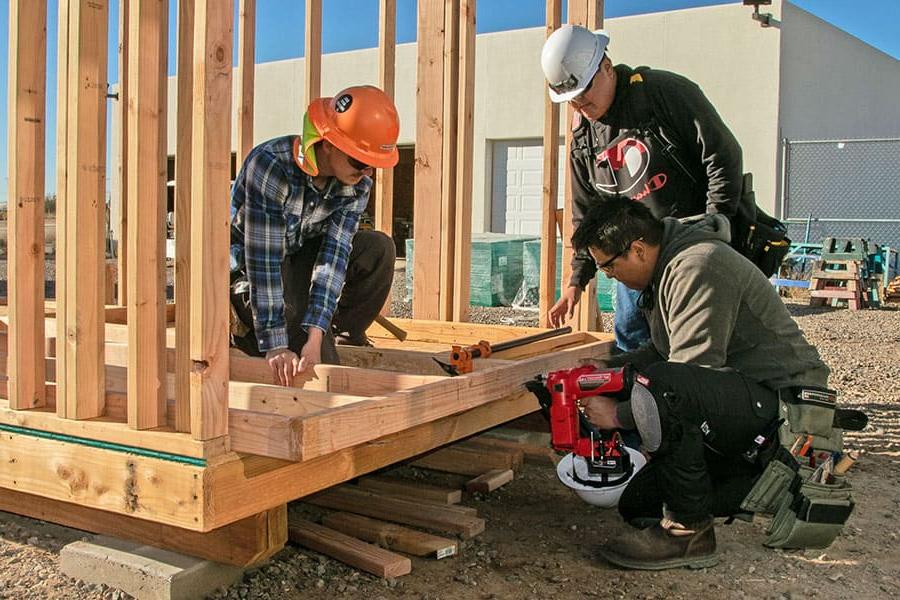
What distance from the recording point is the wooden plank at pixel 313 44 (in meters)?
5.39

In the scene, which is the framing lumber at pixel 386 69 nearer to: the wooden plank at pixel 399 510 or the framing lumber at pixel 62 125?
the wooden plank at pixel 399 510

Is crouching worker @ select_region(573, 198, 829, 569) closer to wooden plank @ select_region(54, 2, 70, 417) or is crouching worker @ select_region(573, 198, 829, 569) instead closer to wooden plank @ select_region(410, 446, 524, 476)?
wooden plank @ select_region(410, 446, 524, 476)

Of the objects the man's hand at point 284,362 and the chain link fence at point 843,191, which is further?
the chain link fence at point 843,191

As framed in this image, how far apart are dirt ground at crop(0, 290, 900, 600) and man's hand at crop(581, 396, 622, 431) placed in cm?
50

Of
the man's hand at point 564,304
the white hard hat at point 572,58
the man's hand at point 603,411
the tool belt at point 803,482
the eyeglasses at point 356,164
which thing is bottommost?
the tool belt at point 803,482

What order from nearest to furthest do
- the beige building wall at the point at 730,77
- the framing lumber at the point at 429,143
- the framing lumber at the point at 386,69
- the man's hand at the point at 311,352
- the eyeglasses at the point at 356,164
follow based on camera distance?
the man's hand at the point at 311,352
the eyeglasses at the point at 356,164
the framing lumber at the point at 429,143
the framing lumber at the point at 386,69
the beige building wall at the point at 730,77

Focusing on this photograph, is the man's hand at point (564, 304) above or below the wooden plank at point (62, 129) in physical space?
below

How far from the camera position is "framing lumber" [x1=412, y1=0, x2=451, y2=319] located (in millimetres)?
5234

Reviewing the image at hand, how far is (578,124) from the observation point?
4273 millimetres

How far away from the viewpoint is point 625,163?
13.3 feet

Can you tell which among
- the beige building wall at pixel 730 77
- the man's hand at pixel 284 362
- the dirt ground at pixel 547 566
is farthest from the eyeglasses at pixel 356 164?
the beige building wall at pixel 730 77

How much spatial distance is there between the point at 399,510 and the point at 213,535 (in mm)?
833

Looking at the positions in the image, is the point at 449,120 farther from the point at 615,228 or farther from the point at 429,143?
the point at 615,228

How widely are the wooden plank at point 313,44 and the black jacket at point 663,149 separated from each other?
193cm
